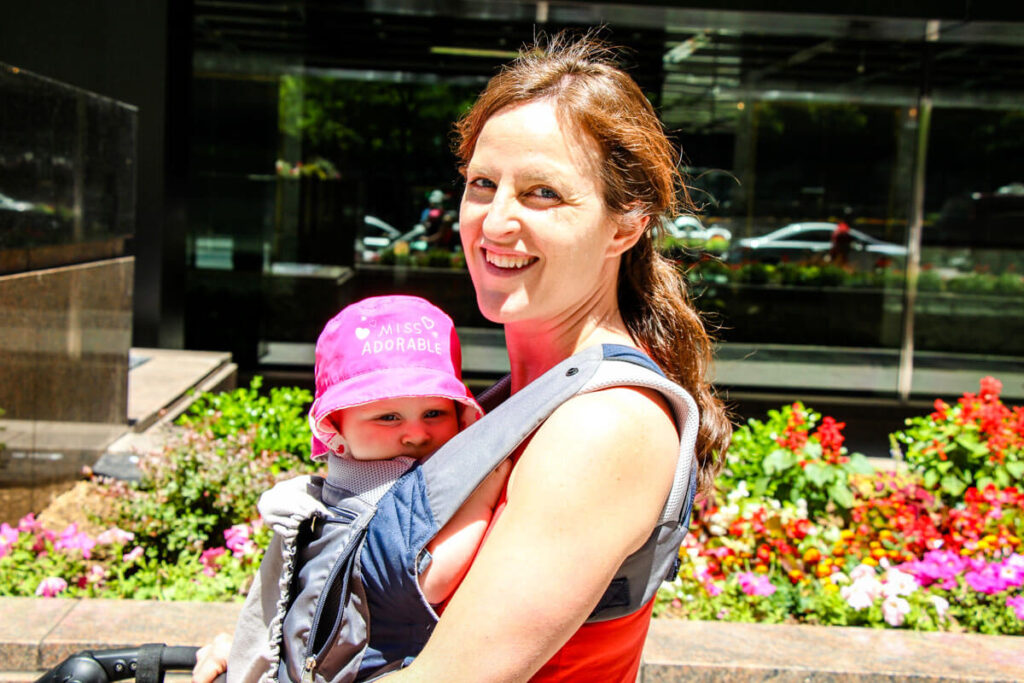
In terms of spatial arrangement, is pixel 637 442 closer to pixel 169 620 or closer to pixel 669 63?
pixel 169 620

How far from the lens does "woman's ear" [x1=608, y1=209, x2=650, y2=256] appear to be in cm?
157

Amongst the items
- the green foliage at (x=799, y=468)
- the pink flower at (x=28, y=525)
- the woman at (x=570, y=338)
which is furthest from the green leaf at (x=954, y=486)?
the pink flower at (x=28, y=525)

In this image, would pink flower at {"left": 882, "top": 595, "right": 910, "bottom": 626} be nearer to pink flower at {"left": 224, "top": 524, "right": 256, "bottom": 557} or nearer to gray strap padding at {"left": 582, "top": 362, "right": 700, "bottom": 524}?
pink flower at {"left": 224, "top": 524, "right": 256, "bottom": 557}

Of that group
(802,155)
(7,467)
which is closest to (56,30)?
(7,467)

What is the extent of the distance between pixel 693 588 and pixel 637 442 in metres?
2.89

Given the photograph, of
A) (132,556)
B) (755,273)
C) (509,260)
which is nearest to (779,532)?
(132,556)

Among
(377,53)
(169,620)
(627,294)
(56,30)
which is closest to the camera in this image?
(627,294)

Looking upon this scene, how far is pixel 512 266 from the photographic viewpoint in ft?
5.11

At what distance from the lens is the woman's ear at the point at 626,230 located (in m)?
1.57

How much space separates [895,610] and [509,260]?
2850mm

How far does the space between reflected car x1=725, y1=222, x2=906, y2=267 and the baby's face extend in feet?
28.8

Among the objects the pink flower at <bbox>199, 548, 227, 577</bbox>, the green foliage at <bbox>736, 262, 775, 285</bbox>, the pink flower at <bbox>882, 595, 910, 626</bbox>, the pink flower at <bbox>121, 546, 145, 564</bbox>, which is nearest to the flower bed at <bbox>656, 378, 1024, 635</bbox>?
the pink flower at <bbox>882, 595, 910, 626</bbox>

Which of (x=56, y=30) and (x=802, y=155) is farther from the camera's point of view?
(x=802, y=155)

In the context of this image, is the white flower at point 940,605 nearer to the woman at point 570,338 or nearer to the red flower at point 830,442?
the red flower at point 830,442
